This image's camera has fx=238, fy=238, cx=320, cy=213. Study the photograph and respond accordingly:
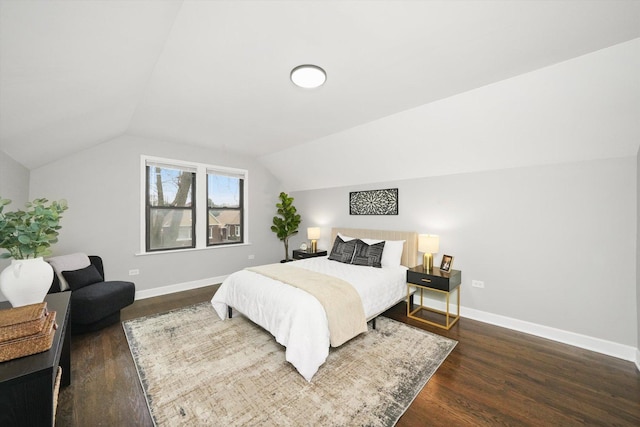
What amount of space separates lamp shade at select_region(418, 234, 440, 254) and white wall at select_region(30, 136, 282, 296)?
12.2 ft

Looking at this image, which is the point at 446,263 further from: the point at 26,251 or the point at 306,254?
the point at 26,251

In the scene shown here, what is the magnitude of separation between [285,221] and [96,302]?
3.40m

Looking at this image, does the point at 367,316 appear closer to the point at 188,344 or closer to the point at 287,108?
the point at 188,344

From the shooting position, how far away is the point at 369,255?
3.60m

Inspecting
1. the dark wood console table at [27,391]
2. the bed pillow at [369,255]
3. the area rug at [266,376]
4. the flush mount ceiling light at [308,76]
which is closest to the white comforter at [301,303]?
the bed pillow at [369,255]

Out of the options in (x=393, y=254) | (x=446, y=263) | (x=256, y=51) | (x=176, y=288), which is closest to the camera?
(x=256, y=51)

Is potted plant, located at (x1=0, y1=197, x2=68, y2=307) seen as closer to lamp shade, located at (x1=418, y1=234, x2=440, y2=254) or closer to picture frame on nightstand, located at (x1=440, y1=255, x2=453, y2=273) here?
lamp shade, located at (x1=418, y1=234, x2=440, y2=254)

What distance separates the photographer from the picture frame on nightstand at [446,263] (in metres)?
3.20

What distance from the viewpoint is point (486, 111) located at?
2488 mm

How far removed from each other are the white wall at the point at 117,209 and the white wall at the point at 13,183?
28cm

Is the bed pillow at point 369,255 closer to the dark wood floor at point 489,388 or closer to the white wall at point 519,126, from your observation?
the white wall at point 519,126

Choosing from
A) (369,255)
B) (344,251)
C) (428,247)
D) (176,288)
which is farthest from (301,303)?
(176,288)

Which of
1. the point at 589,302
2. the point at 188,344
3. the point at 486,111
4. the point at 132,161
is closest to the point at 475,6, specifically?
the point at 486,111

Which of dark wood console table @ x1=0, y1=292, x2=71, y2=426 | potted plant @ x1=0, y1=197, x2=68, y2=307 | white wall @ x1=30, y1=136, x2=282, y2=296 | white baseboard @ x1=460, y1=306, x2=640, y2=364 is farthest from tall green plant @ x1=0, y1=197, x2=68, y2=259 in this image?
white baseboard @ x1=460, y1=306, x2=640, y2=364
